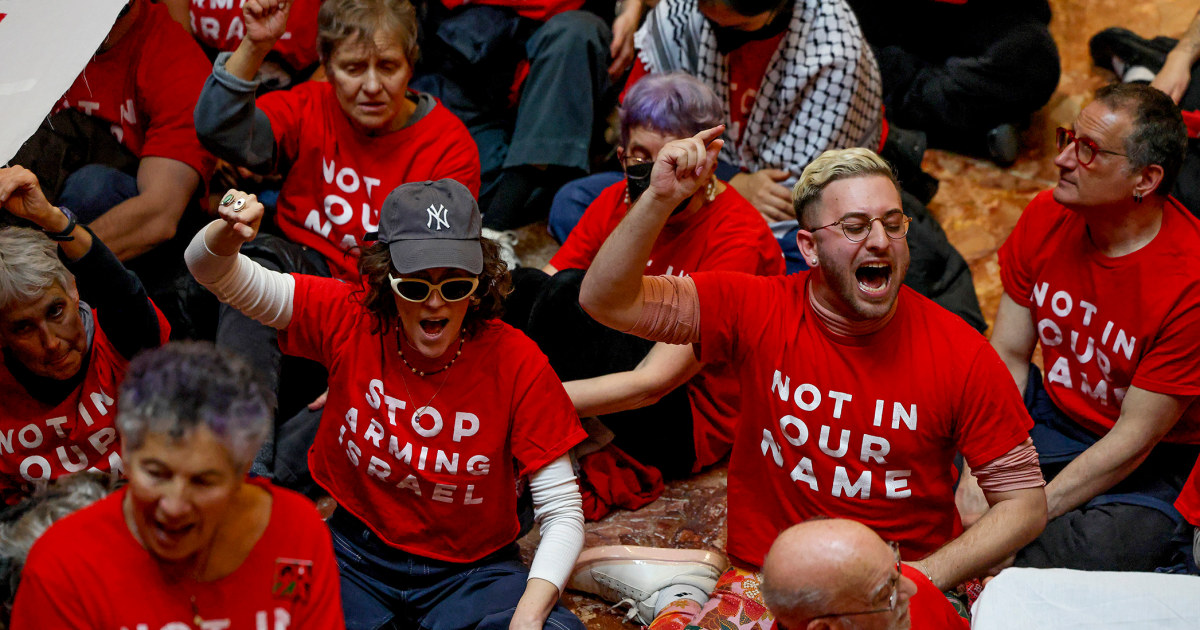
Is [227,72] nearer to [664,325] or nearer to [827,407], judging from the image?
[664,325]

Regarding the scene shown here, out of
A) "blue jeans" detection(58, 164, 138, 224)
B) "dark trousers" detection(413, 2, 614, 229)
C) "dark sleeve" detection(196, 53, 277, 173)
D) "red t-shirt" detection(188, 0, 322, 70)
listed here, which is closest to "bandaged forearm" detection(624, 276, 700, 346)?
"dark sleeve" detection(196, 53, 277, 173)

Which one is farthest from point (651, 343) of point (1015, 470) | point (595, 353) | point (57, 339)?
point (57, 339)

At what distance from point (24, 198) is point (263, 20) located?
28.6 inches

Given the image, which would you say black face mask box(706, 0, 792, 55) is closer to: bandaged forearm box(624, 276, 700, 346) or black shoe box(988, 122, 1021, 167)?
black shoe box(988, 122, 1021, 167)

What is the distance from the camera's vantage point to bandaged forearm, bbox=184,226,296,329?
2092 mm

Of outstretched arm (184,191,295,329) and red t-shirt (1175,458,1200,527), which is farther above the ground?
outstretched arm (184,191,295,329)

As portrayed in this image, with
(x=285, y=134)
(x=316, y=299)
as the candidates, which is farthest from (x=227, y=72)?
(x=316, y=299)

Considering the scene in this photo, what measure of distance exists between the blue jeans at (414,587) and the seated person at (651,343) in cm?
48

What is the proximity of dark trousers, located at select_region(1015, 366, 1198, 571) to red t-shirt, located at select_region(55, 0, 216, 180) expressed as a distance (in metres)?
2.31

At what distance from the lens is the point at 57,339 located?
214cm

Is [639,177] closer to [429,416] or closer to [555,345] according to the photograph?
[555,345]

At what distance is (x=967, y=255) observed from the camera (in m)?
3.69

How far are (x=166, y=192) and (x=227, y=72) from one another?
1.69ft

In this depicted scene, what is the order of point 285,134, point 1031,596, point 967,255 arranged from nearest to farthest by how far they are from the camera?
point 1031,596
point 285,134
point 967,255
